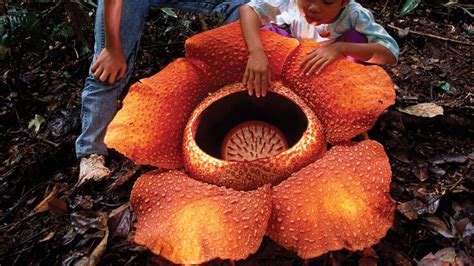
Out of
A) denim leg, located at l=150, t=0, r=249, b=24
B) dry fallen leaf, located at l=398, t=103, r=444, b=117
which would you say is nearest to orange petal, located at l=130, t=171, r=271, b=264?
dry fallen leaf, located at l=398, t=103, r=444, b=117

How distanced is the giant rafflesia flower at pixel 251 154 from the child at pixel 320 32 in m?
0.05

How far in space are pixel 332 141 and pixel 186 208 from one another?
51cm

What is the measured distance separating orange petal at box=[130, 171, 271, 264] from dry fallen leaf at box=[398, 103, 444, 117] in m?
1.17

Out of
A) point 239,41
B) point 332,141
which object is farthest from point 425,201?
point 239,41

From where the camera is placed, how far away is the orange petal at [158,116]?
130cm

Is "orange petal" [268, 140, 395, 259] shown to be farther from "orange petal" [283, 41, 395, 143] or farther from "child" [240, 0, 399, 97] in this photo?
"child" [240, 0, 399, 97]

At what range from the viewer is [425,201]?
163 centimetres

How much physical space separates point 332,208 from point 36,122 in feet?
6.08

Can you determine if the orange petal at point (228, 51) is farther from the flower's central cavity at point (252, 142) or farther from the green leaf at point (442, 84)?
the green leaf at point (442, 84)


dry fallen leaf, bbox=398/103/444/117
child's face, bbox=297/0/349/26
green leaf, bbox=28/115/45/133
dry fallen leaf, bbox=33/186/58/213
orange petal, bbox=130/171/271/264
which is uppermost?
child's face, bbox=297/0/349/26

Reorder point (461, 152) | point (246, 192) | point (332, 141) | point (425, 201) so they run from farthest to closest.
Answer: point (461, 152) → point (425, 201) → point (332, 141) → point (246, 192)

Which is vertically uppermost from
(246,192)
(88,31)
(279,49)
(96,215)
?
(279,49)

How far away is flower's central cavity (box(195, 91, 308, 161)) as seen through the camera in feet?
4.56

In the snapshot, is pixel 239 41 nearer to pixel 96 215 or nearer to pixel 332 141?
pixel 332 141
